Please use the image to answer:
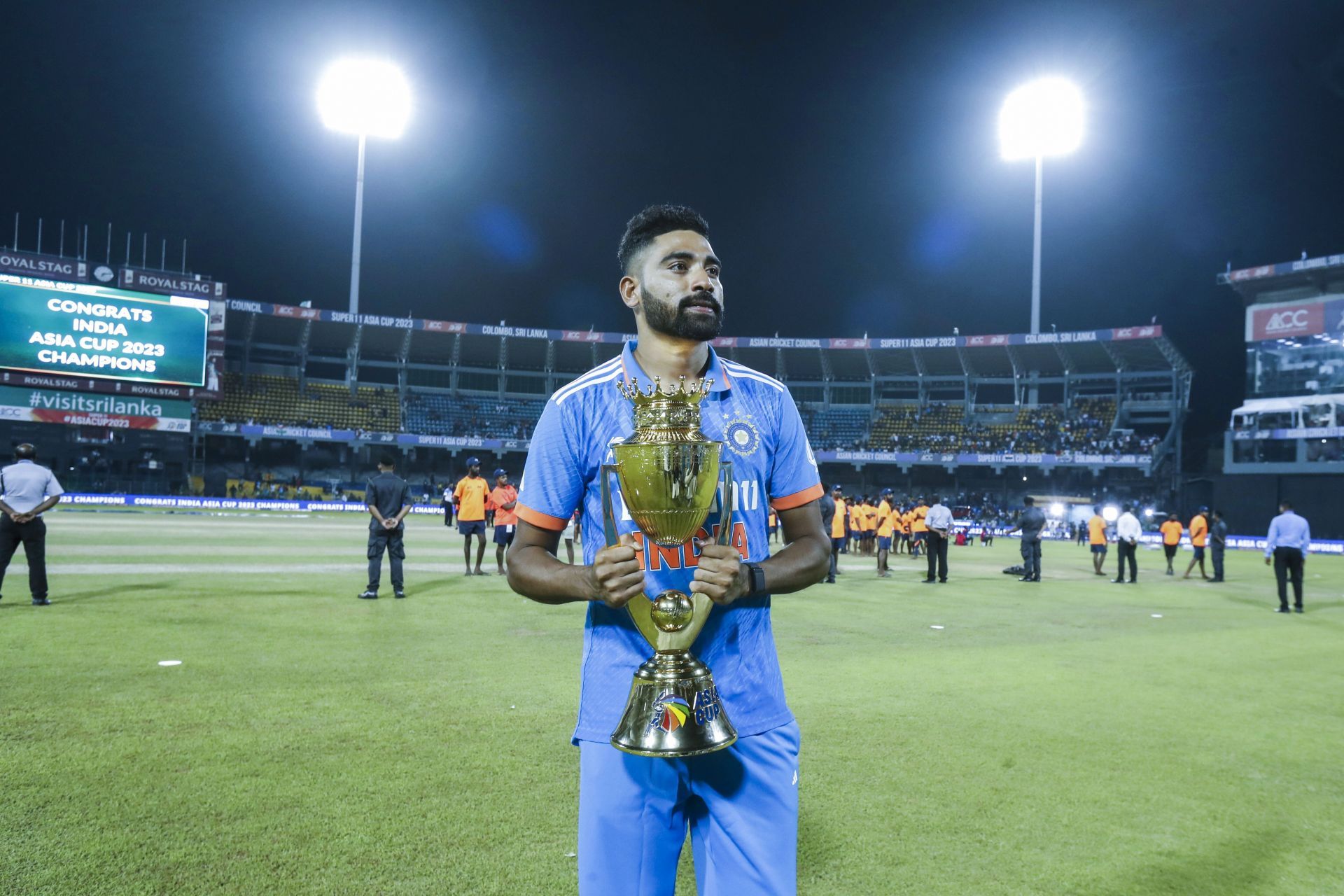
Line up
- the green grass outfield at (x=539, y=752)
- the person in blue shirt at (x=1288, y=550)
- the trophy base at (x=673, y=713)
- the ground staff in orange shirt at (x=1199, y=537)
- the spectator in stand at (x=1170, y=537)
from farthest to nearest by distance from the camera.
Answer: the spectator in stand at (x=1170, y=537) < the ground staff in orange shirt at (x=1199, y=537) < the person in blue shirt at (x=1288, y=550) < the green grass outfield at (x=539, y=752) < the trophy base at (x=673, y=713)

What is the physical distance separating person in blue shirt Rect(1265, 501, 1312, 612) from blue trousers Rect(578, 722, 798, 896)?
43.8 feet

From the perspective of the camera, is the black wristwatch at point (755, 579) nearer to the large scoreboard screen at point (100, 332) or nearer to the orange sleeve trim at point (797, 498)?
the orange sleeve trim at point (797, 498)

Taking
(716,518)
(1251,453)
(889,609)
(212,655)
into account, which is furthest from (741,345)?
(716,518)

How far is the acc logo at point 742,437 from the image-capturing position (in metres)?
2.05

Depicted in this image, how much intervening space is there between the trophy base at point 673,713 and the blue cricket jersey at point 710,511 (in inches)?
6.8

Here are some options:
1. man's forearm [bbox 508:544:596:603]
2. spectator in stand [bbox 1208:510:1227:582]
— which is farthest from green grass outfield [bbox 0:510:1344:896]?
spectator in stand [bbox 1208:510:1227:582]

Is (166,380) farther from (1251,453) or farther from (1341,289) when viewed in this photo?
(1341,289)

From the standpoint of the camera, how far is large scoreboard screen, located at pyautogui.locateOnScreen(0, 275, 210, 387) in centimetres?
3222

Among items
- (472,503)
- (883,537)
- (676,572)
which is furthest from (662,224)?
(883,537)

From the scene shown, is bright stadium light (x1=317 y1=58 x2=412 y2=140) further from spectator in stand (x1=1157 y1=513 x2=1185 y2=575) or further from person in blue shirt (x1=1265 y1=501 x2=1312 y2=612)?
person in blue shirt (x1=1265 y1=501 x2=1312 y2=612)

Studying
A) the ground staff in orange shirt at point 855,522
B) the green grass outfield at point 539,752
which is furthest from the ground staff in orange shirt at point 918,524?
the green grass outfield at point 539,752

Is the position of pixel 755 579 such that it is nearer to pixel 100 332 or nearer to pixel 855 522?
pixel 855 522

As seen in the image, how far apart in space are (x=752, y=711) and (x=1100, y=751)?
13.7 feet

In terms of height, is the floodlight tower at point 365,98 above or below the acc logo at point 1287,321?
above
